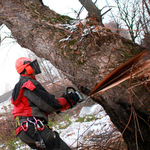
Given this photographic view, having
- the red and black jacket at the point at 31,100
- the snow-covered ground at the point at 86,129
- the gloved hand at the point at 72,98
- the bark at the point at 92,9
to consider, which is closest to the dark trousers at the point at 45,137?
the red and black jacket at the point at 31,100

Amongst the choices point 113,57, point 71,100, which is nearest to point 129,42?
point 113,57

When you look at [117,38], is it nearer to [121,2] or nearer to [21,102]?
[21,102]

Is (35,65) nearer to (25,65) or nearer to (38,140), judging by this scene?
(25,65)

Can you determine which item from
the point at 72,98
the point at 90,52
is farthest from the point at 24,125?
the point at 90,52

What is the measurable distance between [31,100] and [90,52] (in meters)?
1.10

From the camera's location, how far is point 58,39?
5.36 ft

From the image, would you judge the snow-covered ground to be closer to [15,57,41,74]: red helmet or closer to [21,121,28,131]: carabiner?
[21,121,28,131]: carabiner

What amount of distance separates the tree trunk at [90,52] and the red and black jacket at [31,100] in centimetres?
49

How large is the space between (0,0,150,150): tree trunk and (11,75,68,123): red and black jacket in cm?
49

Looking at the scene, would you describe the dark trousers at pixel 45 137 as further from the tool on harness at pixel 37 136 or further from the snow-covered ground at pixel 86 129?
the snow-covered ground at pixel 86 129

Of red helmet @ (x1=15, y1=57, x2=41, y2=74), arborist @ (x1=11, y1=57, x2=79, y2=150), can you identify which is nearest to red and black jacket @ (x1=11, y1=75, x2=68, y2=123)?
arborist @ (x1=11, y1=57, x2=79, y2=150)

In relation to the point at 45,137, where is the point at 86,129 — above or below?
below

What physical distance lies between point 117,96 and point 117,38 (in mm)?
589

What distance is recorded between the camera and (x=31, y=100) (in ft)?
6.44
